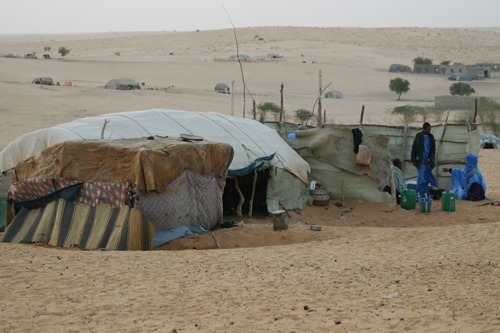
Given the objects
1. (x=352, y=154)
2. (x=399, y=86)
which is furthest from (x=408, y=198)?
(x=399, y=86)

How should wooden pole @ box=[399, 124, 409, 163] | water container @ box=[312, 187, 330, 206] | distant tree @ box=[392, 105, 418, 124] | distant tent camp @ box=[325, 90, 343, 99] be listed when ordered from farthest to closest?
distant tent camp @ box=[325, 90, 343, 99], distant tree @ box=[392, 105, 418, 124], wooden pole @ box=[399, 124, 409, 163], water container @ box=[312, 187, 330, 206]

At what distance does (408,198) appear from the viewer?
14875 millimetres

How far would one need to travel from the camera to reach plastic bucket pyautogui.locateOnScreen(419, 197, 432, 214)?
570 inches

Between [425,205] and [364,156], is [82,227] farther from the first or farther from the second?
[425,205]

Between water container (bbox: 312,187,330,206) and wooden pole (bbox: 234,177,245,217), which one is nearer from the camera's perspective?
wooden pole (bbox: 234,177,245,217)

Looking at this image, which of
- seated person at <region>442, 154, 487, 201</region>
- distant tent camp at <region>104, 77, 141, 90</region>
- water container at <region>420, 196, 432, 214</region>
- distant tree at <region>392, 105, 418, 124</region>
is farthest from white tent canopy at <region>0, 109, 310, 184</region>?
distant tent camp at <region>104, 77, 141, 90</region>

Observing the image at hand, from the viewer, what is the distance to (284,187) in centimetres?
1434

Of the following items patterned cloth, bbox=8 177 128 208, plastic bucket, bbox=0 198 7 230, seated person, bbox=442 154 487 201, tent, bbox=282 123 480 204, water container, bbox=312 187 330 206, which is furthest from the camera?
tent, bbox=282 123 480 204

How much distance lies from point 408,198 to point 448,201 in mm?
803

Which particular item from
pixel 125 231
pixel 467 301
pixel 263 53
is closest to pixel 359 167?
pixel 125 231

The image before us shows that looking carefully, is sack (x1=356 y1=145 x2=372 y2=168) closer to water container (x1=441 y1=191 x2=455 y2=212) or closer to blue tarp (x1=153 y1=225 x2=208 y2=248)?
water container (x1=441 y1=191 x2=455 y2=212)

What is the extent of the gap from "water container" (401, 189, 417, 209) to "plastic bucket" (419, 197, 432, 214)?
270mm

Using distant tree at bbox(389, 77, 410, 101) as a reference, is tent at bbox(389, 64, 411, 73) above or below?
above

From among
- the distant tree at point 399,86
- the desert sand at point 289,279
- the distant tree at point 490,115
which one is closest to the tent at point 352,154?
the desert sand at point 289,279
